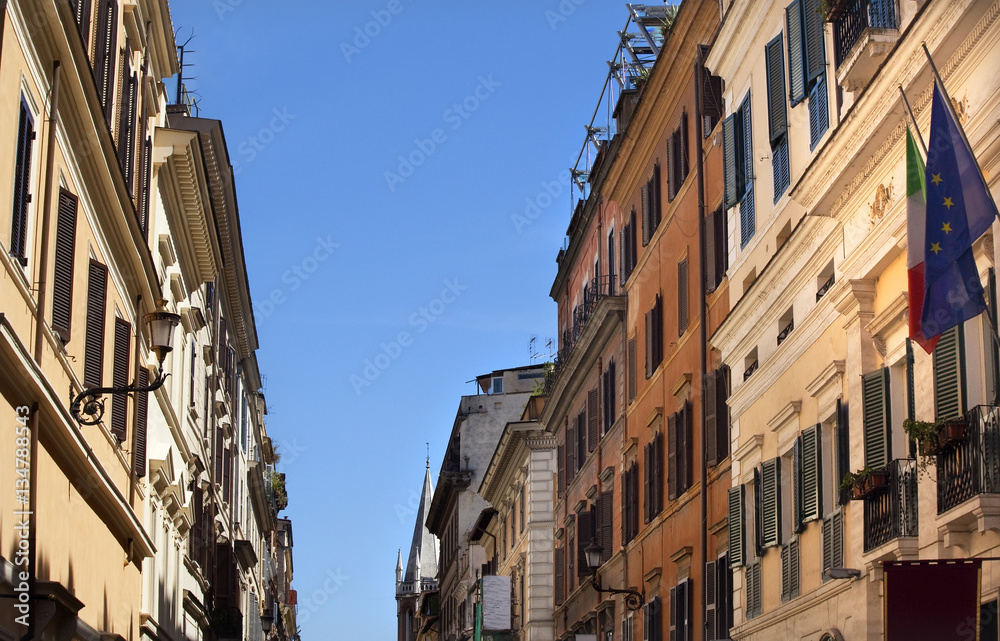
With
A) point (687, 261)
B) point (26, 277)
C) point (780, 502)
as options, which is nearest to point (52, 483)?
point (26, 277)

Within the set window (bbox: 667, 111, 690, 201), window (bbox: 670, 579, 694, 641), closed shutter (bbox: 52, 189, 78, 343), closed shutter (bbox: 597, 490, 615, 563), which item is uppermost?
window (bbox: 667, 111, 690, 201)

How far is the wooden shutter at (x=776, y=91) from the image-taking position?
66.9 feet

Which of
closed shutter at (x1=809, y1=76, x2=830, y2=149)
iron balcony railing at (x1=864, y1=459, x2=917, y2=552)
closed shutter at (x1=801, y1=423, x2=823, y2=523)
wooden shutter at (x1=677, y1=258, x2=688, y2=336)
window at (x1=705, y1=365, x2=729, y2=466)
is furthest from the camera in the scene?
wooden shutter at (x1=677, y1=258, x2=688, y2=336)

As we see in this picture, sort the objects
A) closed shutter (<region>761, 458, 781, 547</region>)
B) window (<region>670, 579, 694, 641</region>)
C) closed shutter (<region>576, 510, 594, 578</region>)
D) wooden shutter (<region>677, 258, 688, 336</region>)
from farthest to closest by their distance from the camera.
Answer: closed shutter (<region>576, 510, 594, 578</region>)
wooden shutter (<region>677, 258, 688, 336</region>)
window (<region>670, 579, 694, 641</region>)
closed shutter (<region>761, 458, 781, 547</region>)

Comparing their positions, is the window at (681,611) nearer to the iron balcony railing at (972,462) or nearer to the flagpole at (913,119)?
the iron balcony railing at (972,462)

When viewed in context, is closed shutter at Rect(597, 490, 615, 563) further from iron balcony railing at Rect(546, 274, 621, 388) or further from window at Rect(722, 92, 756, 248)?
window at Rect(722, 92, 756, 248)

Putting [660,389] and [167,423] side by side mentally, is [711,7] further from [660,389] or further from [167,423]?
[167,423]

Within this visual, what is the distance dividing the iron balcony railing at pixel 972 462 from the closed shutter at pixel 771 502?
252 inches

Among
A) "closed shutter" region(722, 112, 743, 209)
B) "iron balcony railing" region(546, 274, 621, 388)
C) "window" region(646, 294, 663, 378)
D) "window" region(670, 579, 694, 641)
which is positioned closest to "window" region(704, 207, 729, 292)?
"closed shutter" region(722, 112, 743, 209)

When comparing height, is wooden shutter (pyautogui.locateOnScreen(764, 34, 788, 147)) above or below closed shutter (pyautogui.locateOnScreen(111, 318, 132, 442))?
above

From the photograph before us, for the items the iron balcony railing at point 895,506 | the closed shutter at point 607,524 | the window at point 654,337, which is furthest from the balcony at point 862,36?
the closed shutter at point 607,524

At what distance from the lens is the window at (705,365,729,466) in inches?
965

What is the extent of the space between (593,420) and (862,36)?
22.9m

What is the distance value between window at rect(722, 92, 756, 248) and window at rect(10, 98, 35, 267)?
10859 millimetres
